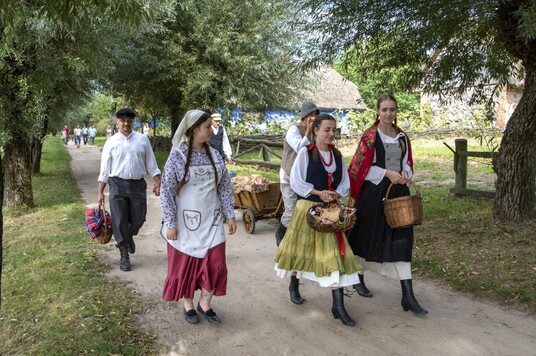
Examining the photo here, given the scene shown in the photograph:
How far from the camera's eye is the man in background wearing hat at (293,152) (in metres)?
5.36

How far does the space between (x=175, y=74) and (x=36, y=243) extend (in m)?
10.3

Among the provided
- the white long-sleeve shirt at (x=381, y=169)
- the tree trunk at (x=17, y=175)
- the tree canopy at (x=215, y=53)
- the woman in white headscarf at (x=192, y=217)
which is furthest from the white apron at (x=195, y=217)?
the tree canopy at (x=215, y=53)

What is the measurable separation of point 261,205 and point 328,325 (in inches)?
150

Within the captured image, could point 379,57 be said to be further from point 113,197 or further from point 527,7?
point 113,197

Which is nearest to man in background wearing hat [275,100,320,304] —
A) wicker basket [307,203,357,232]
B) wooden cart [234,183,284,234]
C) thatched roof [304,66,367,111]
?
wicker basket [307,203,357,232]

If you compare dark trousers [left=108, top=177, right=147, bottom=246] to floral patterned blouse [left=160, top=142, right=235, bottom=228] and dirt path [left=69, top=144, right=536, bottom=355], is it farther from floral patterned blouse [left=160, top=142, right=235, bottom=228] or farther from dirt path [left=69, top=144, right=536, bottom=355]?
floral patterned blouse [left=160, top=142, right=235, bottom=228]

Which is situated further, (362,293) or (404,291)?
(362,293)

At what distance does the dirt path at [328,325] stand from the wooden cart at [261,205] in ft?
7.03

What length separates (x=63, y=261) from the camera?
263 inches

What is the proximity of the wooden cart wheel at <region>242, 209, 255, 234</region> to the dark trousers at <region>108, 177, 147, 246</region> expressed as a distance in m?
2.09

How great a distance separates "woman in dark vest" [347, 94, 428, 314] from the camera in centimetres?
477

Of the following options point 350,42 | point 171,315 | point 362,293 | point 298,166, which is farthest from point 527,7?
point 171,315

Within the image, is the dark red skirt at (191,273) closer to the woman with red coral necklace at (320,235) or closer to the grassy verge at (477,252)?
the woman with red coral necklace at (320,235)

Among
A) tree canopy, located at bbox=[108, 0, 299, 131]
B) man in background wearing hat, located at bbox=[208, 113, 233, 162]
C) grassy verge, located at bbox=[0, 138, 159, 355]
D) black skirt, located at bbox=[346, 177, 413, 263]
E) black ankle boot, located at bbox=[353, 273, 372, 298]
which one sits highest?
tree canopy, located at bbox=[108, 0, 299, 131]
